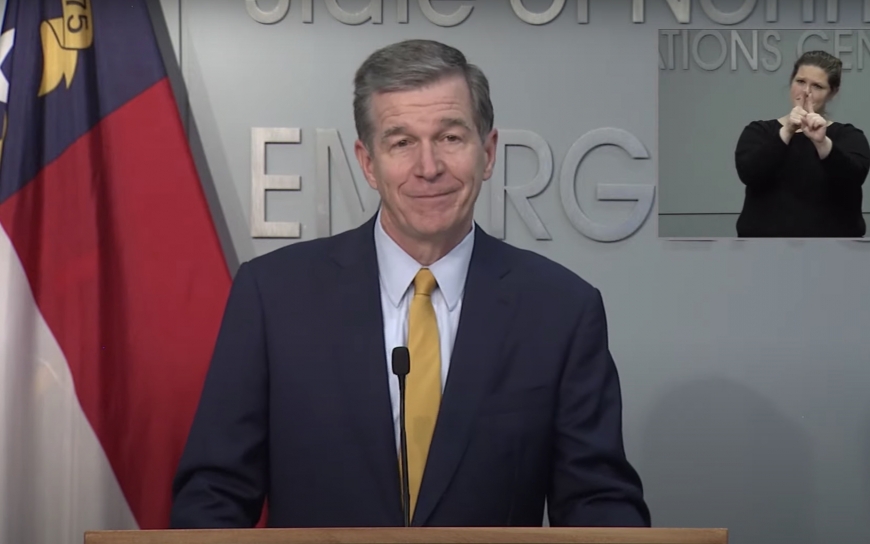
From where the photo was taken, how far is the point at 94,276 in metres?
2.43

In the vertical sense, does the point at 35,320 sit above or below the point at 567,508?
above

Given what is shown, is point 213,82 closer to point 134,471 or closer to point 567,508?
point 134,471

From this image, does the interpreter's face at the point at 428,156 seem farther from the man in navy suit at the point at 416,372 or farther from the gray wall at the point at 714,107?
the gray wall at the point at 714,107

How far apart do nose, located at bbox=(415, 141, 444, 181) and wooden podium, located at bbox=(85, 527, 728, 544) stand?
2.83 ft

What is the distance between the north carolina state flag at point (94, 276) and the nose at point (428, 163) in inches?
36.6

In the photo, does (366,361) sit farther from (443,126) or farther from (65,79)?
(65,79)

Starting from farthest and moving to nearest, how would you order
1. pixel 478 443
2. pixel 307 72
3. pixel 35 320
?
pixel 307 72
pixel 35 320
pixel 478 443

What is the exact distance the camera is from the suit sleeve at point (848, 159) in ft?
8.80

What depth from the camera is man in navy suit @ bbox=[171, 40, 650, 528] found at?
65.7 inches

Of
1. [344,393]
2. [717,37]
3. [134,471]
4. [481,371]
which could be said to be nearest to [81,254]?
[134,471]

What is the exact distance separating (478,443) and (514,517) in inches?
6.5

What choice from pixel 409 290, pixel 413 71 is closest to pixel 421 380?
pixel 409 290

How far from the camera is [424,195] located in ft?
5.85

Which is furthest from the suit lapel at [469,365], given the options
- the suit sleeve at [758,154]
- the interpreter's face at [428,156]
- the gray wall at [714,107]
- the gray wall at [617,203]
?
the suit sleeve at [758,154]
